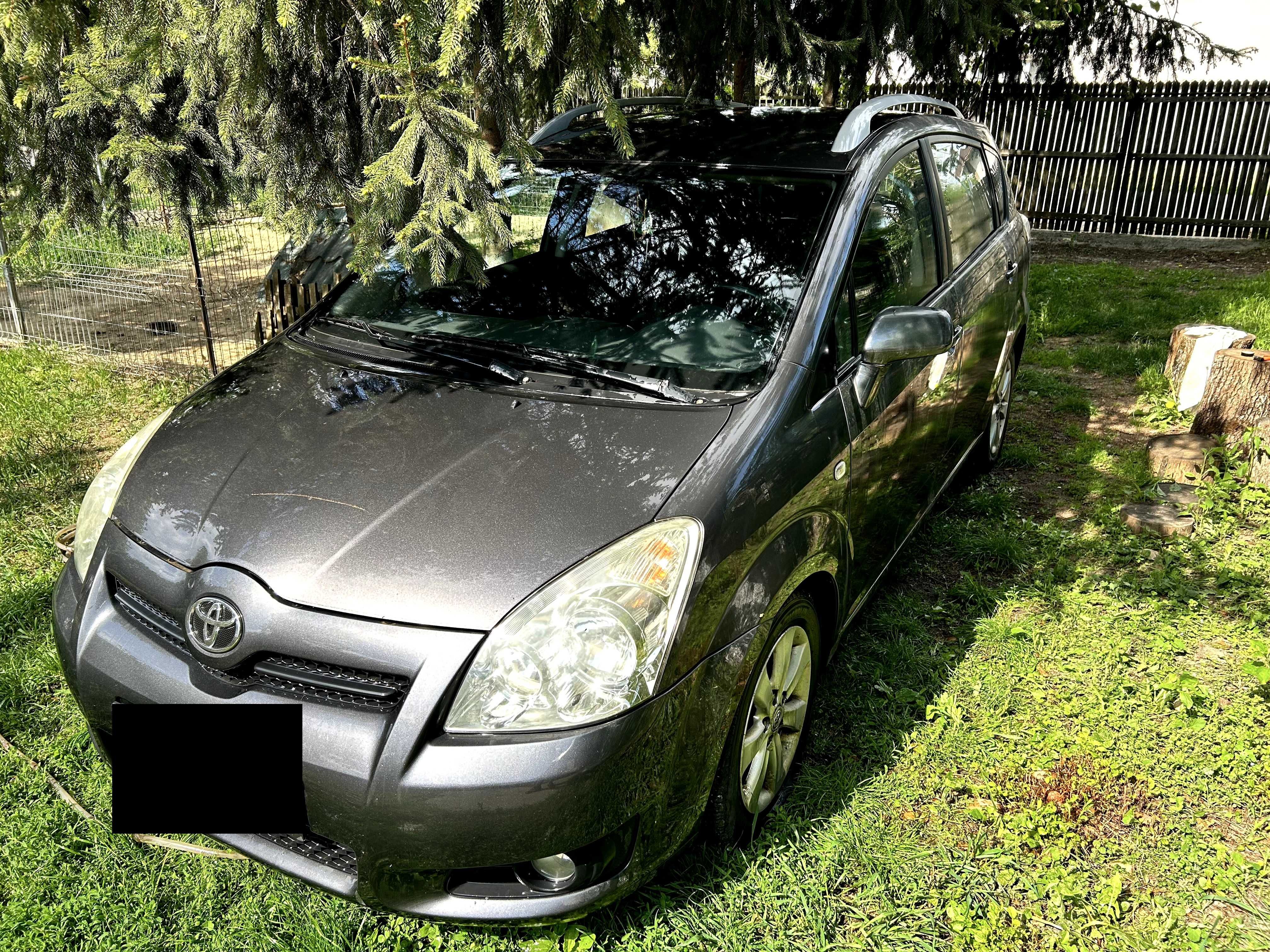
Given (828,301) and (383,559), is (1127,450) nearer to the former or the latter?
(828,301)

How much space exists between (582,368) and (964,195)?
2.16 metres

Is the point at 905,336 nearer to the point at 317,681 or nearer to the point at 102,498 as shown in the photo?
the point at 317,681

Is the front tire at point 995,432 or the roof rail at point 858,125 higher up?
the roof rail at point 858,125

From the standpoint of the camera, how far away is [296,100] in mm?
3502

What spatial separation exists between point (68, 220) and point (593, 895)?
3.89 m

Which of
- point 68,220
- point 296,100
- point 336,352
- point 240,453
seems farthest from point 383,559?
point 68,220

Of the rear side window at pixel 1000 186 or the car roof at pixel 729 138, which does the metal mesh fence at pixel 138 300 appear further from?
the rear side window at pixel 1000 186

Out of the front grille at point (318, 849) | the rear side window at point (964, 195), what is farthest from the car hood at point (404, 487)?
the rear side window at point (964, 195)

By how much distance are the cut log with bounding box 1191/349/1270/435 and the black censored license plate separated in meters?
4.66

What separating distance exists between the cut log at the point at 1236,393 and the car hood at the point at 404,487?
11.8ft

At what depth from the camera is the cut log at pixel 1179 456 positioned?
15.6 feet

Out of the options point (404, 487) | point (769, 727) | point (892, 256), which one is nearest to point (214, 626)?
point (404, 487)

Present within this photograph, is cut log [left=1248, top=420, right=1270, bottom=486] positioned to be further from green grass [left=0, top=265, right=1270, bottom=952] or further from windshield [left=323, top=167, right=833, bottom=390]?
windshield [left=323, top=167, right=833, bottom=390]

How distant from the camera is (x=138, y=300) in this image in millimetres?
6766
